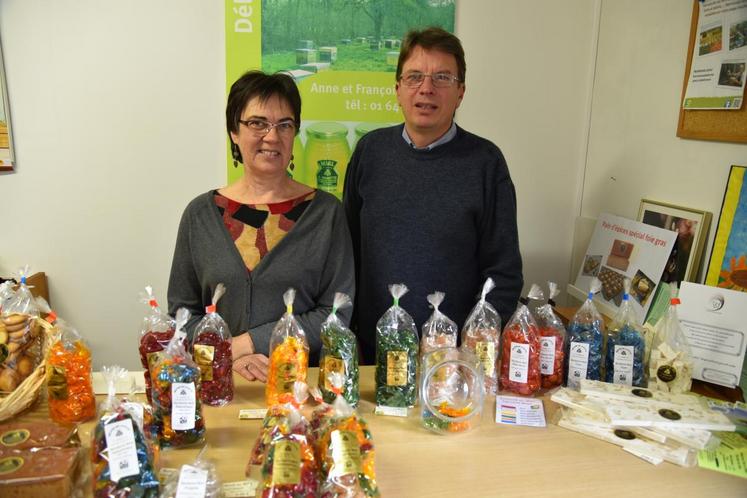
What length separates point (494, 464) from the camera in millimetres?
1125

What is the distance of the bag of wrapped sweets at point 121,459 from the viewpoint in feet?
2.99

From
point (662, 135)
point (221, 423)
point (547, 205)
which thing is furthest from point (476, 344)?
point (547, 205)

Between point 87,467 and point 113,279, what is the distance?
1.73 m

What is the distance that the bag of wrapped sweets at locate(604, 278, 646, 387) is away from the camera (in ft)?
4.64

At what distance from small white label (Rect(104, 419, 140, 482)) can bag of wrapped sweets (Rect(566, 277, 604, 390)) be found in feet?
3.62

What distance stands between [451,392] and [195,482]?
2.01 feet

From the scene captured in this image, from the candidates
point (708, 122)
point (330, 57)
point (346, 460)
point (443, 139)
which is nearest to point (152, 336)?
point (346, 460)

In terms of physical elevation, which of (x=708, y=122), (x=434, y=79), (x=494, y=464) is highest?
(x=434, y=79)

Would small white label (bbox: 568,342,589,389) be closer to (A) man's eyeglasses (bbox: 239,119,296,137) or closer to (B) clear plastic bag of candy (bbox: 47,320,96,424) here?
(A) man's eyeglasses (bbox: 239,119,296,137)

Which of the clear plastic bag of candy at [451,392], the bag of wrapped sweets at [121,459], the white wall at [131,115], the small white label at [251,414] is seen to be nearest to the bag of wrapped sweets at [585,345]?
the clear plastic bag of candy at [451,392]

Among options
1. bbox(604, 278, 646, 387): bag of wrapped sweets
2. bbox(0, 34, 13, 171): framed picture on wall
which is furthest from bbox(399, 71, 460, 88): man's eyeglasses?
bbox(0, 34, 13, 171): framed picture on wall

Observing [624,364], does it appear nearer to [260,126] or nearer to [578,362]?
[578,362]

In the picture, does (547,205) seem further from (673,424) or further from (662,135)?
(673,424)

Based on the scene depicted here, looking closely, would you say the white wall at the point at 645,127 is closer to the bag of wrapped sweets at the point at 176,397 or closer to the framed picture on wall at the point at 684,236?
the framed picture on wall at the point at 684,236
